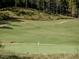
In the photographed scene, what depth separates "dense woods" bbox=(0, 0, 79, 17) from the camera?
9576cm

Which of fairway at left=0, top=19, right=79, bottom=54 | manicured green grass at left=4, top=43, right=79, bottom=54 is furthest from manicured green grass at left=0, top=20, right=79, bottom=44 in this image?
manicured green grass at left=4, top=43, right=79, bottom=54

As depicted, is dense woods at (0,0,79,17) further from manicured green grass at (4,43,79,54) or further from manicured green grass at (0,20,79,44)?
manicured green grass at (4,43,79,54)

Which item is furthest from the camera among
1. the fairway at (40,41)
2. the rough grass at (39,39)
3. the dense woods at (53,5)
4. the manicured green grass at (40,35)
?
the dense woods at (53,5)

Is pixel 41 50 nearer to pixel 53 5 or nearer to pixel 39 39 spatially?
pixel 39 39

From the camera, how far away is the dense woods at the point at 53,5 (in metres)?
95.8

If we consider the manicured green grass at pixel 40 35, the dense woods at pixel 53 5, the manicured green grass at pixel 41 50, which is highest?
the manicured green grass at pixel 41 50

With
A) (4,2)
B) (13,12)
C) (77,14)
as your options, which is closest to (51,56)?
(13,12)

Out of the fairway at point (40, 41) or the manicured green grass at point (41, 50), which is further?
the fairway at point (40, 41)

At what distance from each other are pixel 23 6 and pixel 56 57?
259 ft

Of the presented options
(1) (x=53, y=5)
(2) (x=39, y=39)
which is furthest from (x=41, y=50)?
(1) (x=53, y=5)

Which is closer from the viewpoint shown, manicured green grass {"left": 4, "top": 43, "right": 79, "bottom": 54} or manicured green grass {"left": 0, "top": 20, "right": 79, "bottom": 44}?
manicured green grass {"left": 4, "top": 43, "right": 79, "bottom": 54}

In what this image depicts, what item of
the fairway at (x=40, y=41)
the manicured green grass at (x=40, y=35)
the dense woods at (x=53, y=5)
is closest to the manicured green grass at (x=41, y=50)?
the fairway at (x=40, y=41)

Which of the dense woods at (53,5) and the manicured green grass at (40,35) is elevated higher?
the manicured green grass at (40,35)

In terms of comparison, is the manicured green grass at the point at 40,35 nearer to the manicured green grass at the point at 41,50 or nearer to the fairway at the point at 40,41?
the fairway at the point at 40,41
